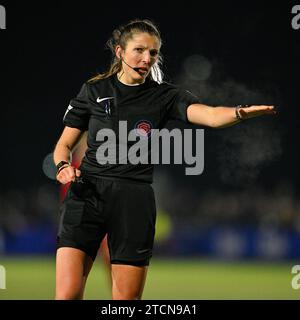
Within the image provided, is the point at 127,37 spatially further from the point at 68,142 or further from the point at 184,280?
the point at 184,280

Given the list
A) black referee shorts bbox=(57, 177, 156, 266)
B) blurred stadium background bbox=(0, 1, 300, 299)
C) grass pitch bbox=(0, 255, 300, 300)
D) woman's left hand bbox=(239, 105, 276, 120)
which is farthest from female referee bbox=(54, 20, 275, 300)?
grass pitch bbox=(0, 255, 300, 300)

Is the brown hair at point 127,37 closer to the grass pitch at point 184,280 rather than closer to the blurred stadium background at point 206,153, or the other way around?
the blurred stadium background at point 206,153

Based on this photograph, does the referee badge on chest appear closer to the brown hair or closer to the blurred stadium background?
the brown hair

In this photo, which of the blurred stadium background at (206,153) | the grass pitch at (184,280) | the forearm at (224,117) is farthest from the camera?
the grass pitch at (184,280)

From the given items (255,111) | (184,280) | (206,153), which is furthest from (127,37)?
(184,280)

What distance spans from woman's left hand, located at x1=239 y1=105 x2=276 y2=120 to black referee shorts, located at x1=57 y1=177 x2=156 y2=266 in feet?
2.79

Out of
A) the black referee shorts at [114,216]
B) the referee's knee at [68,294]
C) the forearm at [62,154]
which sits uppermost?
the forearm at [62,154]

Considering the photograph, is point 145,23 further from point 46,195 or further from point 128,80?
point 46,195

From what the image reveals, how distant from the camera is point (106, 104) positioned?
4.89m

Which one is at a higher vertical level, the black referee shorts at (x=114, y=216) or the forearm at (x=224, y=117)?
the forearm at (x=224, y=117)

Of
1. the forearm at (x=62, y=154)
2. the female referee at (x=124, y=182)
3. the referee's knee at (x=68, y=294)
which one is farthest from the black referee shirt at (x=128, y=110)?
the referee's knee at (x=68, y=294)

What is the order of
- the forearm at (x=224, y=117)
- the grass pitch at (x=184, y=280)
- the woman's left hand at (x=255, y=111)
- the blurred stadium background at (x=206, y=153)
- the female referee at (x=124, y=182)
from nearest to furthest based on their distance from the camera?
the woman's left hand at (x=255, y=111) → the forearm at (x=224, y=117) → the female referee at (x=124, y=182) → the blurred stadium background at (x=206, y=153) → the grass pitch at (x=184, y=280)

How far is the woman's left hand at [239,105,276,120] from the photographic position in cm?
432

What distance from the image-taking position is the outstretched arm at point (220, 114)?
4.36 m
